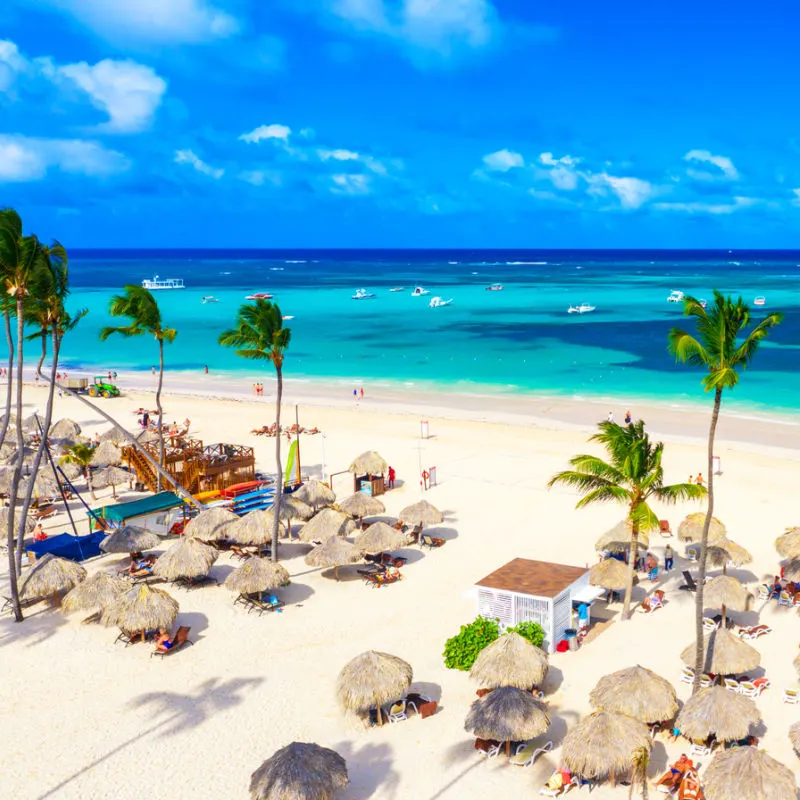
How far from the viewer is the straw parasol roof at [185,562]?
18875 mm

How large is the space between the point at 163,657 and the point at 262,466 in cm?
1449

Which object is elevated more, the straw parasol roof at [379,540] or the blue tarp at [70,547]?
the straw parasol roof at [379,540]

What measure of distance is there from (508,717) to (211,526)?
36.6 ft

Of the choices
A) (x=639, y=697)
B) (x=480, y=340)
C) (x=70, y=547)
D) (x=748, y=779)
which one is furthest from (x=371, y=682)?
(x=480, y=340)

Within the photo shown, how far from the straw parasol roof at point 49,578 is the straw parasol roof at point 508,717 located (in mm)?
10066

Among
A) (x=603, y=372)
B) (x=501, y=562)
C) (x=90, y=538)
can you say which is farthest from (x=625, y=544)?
(x=603, y=372)

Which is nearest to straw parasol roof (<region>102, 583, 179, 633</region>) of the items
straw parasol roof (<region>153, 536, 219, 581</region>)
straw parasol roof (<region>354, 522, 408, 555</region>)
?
straw parasol roof (<region>153, 536, 219, 581</region>)

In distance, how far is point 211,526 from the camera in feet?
69.9

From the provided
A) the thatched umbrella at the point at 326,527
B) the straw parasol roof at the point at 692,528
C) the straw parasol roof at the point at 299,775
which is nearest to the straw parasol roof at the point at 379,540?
the thatched umbrella at the point at 326,527

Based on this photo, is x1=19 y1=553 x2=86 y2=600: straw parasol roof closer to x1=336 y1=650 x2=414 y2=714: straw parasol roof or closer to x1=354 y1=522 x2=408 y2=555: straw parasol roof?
x1=354 y1=522 x2=408 y2=555: straw parasol roof

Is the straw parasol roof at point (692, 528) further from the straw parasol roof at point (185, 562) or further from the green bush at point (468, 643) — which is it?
the straw parasol roof at point (185, 562)

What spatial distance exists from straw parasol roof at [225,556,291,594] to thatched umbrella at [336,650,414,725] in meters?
4.61

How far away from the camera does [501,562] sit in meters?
20.6

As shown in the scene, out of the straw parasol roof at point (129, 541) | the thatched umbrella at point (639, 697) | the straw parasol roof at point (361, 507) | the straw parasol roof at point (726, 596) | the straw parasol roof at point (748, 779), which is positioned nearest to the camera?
the straw parasol roof at point (748, 779)
